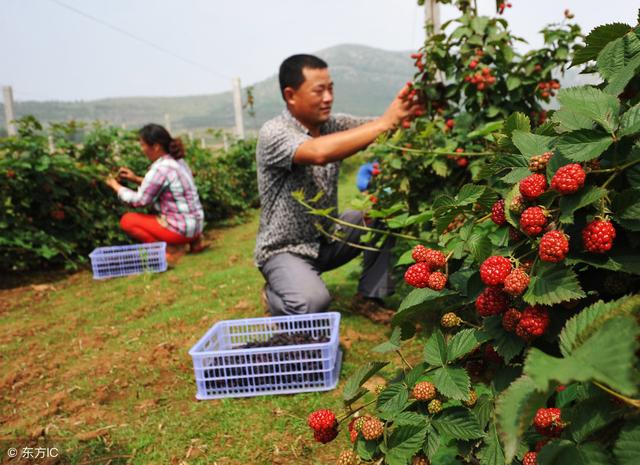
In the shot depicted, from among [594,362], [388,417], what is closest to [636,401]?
[594,362]

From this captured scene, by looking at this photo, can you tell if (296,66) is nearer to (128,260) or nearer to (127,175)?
(128,260)

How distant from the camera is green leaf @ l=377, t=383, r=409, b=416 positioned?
43.3 inches

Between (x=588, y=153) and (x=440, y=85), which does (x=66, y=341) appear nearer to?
(x=440, y=85)

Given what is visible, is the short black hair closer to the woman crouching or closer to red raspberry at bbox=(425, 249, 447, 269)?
red raspberry at bbox=(425, 249, 447, 269)

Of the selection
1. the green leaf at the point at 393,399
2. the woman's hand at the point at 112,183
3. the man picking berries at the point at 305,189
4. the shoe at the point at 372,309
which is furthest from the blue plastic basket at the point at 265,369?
the woman's hand at the point at 112,183

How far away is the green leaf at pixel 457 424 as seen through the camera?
1.00 meters

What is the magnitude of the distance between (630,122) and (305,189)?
255 centimetres

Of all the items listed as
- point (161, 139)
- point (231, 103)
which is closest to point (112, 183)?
point (161, 139)

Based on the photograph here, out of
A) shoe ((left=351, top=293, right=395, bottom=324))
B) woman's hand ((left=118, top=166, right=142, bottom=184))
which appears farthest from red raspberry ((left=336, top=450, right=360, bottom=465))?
woman's hand ((left=118, top=166, right=142, bottom=184))

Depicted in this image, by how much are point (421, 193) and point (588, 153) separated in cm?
207

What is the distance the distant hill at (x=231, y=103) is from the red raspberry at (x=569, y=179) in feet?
230

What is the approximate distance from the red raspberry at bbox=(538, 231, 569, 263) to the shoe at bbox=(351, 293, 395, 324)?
8.78 feet

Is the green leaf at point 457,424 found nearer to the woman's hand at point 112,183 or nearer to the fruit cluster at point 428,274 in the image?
the fruit cluster at point 428,274

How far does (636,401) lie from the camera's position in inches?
26.3
